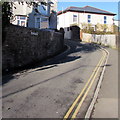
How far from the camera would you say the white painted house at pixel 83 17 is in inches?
1756

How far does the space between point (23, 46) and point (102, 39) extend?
71.5 ft

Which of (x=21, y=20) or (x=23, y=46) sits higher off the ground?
(x=21, y=20)

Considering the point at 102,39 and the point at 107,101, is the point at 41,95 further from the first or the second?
the point at 102,39

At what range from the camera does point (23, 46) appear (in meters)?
14.0

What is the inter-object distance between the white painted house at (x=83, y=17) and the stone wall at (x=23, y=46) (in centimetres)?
2637

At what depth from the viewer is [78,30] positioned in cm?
4053

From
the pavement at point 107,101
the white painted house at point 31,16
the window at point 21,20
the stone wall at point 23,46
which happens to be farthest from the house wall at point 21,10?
the pavement at point 107,101

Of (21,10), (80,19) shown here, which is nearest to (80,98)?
(21,10)

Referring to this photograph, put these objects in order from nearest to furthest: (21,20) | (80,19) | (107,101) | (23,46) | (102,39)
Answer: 1. (107,101)
2. (23,46)
3. (21,20)
4. (102,39)
5. (80,19)

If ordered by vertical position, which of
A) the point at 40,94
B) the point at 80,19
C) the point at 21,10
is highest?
the point at 80,19

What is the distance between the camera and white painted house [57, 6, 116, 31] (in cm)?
4459

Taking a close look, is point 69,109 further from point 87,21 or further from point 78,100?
point 87,21

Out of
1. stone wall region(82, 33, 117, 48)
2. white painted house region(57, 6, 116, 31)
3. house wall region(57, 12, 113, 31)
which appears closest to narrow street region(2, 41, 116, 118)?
stone wall region(82, 33, 117, 48)

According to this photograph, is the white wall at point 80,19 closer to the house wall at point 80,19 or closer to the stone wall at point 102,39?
the house wall at point 80,19
